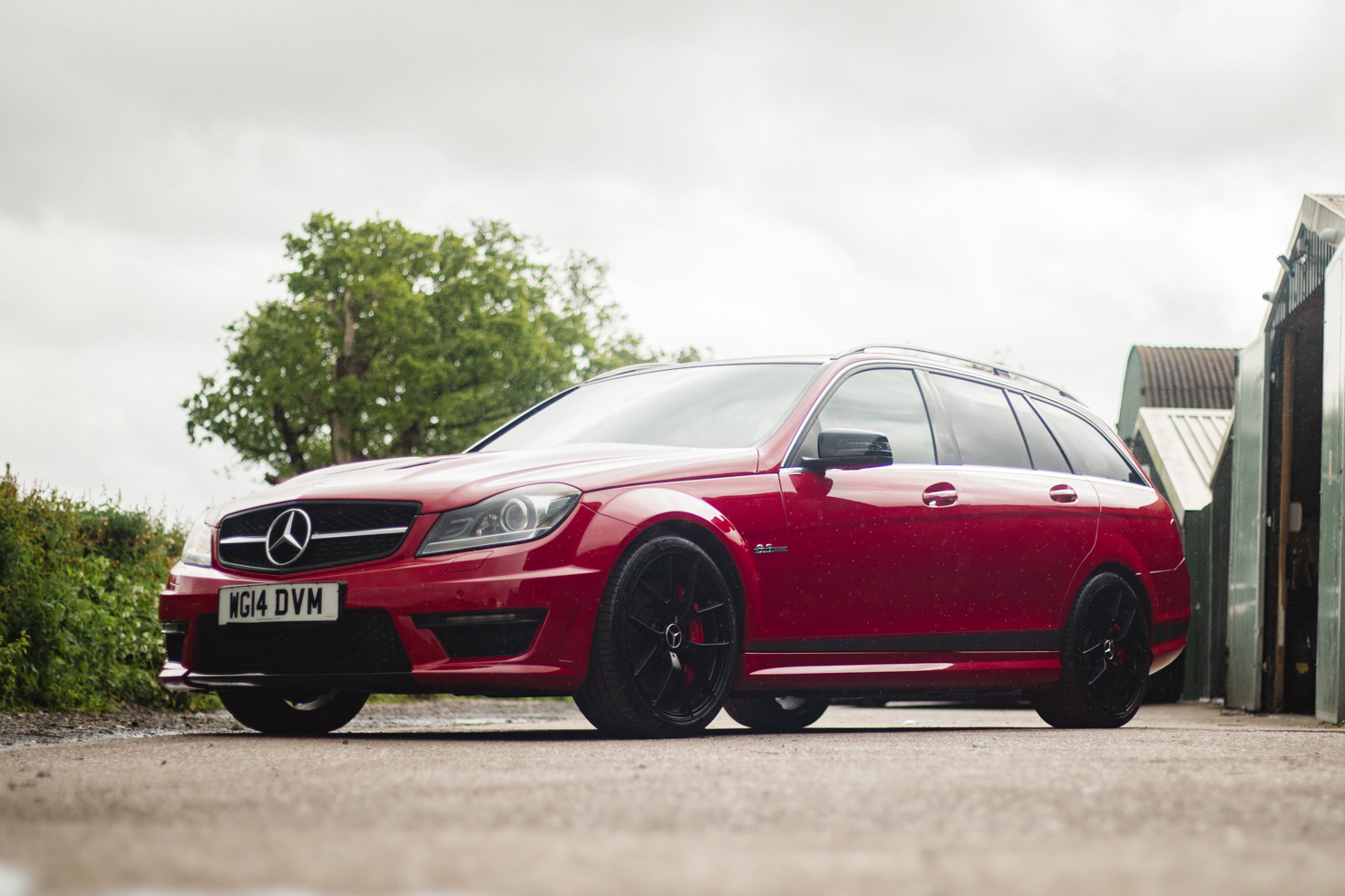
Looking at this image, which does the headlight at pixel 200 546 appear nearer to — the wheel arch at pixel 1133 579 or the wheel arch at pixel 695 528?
the wheel arch at pixel 695 528

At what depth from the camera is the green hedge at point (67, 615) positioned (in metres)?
8.49

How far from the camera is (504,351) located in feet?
138

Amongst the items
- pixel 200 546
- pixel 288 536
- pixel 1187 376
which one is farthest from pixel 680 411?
pixel 1187 376

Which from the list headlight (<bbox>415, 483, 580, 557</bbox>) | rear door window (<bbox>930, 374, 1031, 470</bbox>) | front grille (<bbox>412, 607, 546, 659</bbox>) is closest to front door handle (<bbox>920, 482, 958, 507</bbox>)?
rear door window (<bbox>930, 374, 1031, 470</bbox>)

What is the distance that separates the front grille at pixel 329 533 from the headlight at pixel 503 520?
0.14 metres

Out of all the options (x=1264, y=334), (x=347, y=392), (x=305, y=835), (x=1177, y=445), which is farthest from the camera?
(x=347, y=392)

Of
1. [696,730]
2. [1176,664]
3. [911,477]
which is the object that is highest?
[911,477]

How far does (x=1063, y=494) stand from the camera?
24.5 ft

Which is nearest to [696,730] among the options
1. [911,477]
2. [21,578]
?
[911,477]

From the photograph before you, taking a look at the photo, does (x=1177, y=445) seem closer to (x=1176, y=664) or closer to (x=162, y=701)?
(x=1176, y=664)

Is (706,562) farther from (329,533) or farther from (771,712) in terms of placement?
(771,712)

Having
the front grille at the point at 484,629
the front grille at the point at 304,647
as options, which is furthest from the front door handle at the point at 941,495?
the front grille at the point at 304,647

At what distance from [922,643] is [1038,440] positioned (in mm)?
1554

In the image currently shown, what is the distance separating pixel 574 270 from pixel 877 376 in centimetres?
5192
